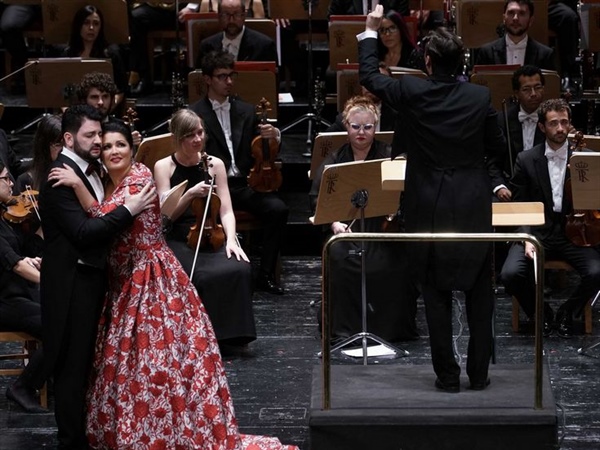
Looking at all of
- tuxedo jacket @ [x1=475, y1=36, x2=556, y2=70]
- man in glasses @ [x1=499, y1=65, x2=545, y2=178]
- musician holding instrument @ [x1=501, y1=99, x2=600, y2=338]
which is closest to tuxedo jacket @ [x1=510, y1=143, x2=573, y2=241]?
musician holding instrument @ [x1=501, y1=99, x2=600, y2=338]

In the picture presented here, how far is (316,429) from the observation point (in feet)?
16.5

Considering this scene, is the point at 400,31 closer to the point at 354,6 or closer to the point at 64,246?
the point at 354,6

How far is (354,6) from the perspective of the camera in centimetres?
944

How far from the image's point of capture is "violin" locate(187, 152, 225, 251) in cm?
660

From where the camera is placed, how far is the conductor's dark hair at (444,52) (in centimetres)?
494

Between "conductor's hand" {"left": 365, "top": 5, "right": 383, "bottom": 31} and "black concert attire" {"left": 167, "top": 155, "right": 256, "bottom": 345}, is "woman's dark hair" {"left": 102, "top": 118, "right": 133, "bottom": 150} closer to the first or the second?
"conductor's hand" {"left": 365, "top": 5, "right": 383, "bottom": 31}

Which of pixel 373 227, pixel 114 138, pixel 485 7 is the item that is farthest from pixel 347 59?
pixel 114 138

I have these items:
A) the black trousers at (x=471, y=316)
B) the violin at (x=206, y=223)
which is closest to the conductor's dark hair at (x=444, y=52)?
the black trousers at (x=471, y=316)

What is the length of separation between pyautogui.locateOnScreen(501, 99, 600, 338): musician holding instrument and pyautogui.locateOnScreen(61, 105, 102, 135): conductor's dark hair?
2.63m

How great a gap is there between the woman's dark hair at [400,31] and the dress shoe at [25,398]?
3642 millimetres

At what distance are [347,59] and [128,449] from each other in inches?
165

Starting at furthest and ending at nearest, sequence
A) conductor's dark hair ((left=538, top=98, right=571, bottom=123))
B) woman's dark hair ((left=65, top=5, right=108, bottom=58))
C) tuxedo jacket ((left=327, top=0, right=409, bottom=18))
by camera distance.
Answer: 1. tuxedo jacket ((left=327, top=0, right=409, bottom=18))
2. woman's dark hair ((left=65, top=5, right=108, bottom=58))
3. conductor's dark hair ((left=538, top=98, right=571, bottom=123))

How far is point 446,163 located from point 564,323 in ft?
7.59

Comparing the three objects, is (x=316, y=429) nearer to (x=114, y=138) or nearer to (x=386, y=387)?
(x=386, y=387)
